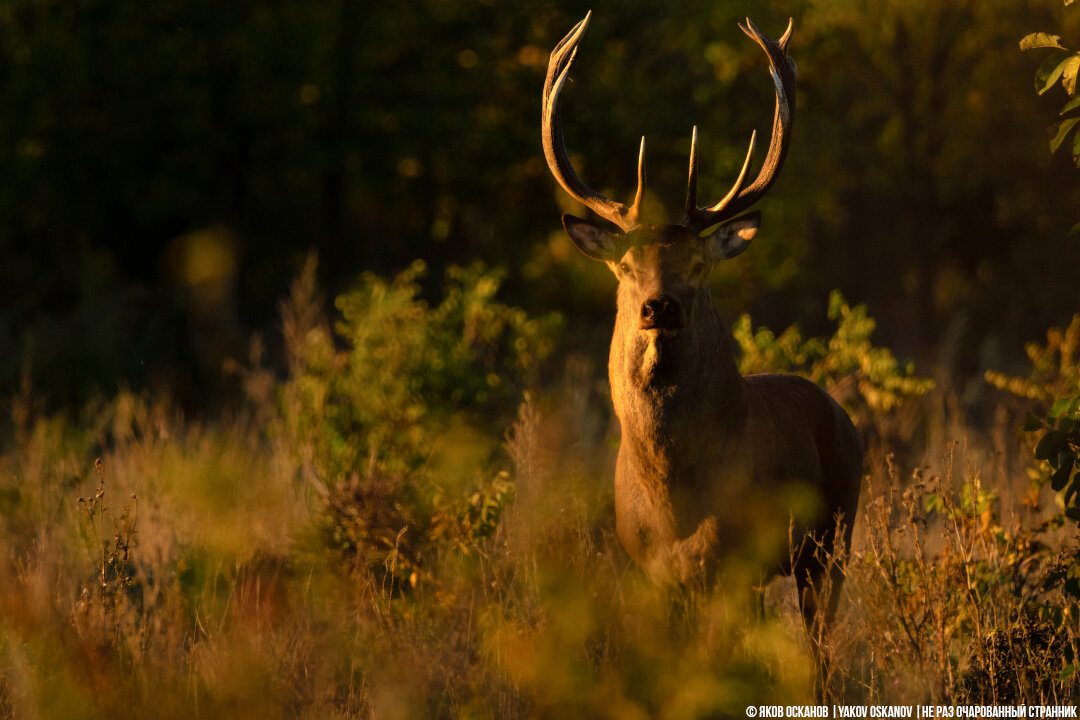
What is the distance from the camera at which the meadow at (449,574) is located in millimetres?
4418

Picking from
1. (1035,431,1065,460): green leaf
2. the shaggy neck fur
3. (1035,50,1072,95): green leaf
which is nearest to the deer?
the shaggy neck fur

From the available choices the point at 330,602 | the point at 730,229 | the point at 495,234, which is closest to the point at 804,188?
the point at 495,234

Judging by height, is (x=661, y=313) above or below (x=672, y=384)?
above

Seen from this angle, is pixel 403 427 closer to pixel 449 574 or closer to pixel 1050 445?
pixel 449 574

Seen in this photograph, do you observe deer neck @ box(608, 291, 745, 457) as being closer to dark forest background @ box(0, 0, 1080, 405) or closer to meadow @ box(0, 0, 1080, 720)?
meadow @ box(0, 0, 1080, 720)

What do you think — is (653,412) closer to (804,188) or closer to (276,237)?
(276,237)

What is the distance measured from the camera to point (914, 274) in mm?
20359

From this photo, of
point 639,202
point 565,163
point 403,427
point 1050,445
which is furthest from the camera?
point 403,427

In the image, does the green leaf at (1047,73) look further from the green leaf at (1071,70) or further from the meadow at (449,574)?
the meadow at (449,574)

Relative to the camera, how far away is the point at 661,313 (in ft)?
15.7

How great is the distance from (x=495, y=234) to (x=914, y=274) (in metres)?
9.98

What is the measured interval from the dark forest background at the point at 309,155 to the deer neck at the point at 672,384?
601 centimetres

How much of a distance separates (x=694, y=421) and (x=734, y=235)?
916 millimetres

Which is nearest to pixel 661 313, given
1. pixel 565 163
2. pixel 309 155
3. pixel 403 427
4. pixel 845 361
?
pixel 565 163
